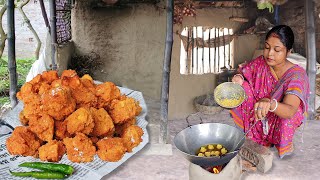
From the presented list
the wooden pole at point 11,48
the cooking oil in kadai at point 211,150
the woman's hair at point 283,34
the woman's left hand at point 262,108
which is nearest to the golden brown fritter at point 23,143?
the wooden pole at point 11,48

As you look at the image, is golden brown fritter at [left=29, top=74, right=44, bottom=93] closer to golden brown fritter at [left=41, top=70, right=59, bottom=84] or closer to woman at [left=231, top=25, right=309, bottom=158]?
golden brown fritter at [left=41, top=70, right=59, bottom=84]

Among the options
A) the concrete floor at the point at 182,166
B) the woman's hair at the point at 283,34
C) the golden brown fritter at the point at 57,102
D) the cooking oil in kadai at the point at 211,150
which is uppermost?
the woman's hair at the point at 283,34

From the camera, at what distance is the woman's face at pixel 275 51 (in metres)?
3.94

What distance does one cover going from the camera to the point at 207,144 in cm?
344

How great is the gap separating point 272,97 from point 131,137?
164cm

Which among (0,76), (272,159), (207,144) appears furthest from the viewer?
(0,76)

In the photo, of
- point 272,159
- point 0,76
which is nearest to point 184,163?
point 272,159

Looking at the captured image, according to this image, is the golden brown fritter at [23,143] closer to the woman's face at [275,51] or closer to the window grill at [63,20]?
the woman's face at [275,51]

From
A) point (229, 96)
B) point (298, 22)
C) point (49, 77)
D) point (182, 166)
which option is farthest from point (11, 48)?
point (298, 22)

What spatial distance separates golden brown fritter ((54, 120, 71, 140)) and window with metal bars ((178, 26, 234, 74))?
4638mm

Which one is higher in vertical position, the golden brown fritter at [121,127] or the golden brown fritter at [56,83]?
the golden brown fritter at [56,83]

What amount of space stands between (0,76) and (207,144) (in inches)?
342

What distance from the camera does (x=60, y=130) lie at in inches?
148

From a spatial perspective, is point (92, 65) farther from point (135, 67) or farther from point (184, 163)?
point (184, 163)
